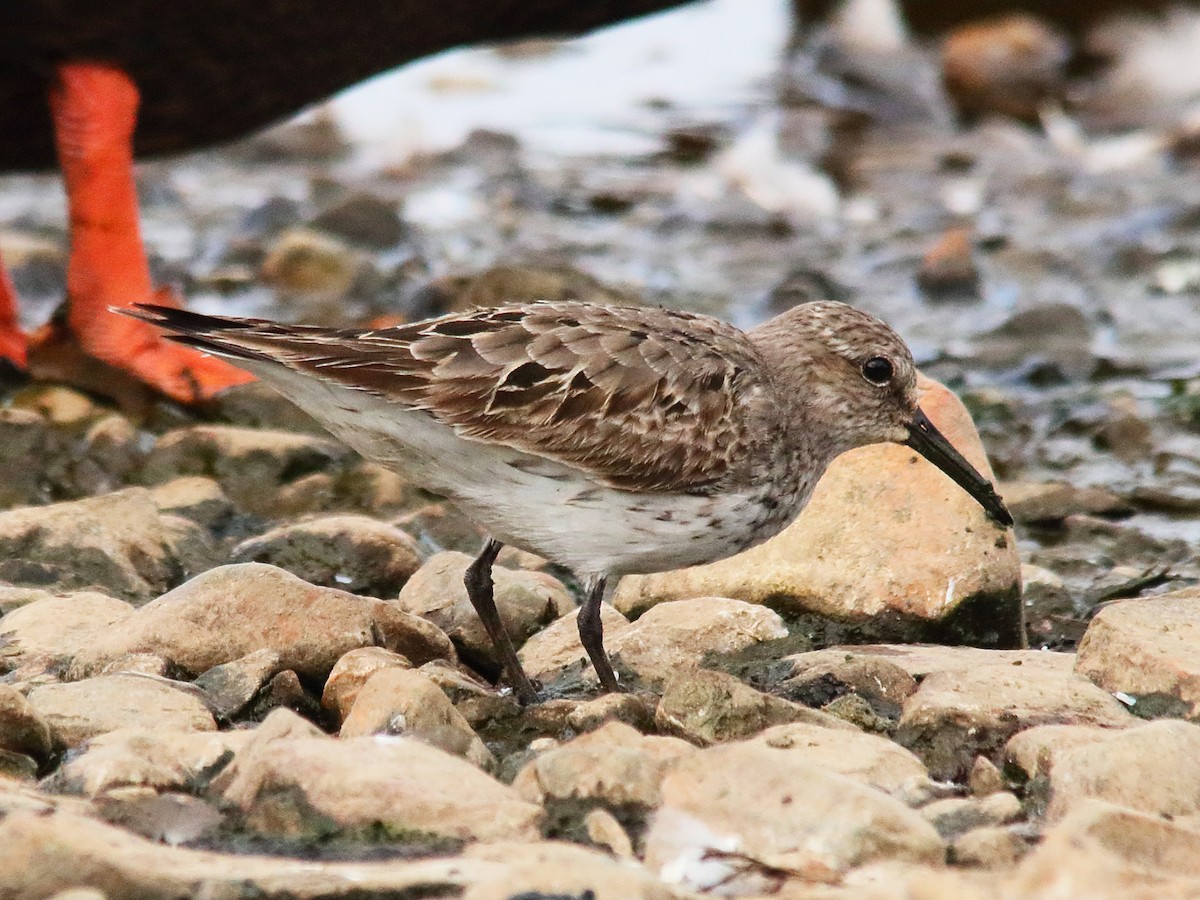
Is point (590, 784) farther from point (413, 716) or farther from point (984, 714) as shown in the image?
point (984, 714)

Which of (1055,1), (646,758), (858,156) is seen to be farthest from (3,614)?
(1055,1)

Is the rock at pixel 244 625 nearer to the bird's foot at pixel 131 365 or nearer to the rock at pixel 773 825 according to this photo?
the rock at pixel 773 825

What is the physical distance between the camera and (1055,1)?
1752 centimetres

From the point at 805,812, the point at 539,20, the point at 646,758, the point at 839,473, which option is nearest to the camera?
the point at 805,812

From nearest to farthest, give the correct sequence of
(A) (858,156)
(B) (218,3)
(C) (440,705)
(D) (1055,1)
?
(C) (440,705), (B) (218,3), (A) (858,156), (D) (1055,1)

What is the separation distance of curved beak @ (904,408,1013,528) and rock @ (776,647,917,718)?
0.81 metres

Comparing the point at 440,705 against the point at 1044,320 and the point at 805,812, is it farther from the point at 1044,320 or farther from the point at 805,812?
the point at 1044,320

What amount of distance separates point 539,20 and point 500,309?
438cm

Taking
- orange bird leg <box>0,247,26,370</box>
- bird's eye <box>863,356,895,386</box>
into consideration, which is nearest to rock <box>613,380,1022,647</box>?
bird's eye <box>863,356,895,386</box>

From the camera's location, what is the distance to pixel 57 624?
540cm

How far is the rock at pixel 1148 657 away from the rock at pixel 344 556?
7.76 ft

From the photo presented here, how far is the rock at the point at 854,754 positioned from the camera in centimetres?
434

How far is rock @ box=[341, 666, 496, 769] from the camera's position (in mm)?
4473

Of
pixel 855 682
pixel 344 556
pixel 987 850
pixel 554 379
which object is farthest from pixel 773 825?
pixel 344 556
